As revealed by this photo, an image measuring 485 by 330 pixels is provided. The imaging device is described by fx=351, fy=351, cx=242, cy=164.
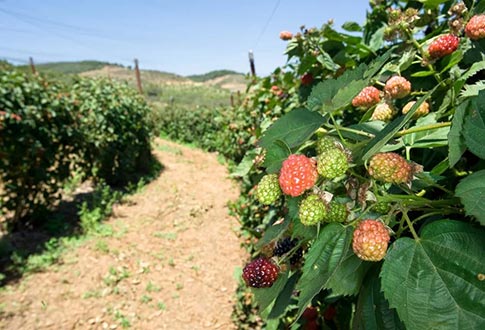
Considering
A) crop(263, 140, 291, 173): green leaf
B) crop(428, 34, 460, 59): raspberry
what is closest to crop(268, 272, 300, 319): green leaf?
crop(263, 140, 291, 173): green leaf

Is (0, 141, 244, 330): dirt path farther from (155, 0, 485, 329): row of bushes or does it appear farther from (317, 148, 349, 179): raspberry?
(317, 148, 349, 179): raspberry

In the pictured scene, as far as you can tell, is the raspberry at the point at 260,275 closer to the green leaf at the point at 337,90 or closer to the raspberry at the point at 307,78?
the green leaf at the point at 337,90

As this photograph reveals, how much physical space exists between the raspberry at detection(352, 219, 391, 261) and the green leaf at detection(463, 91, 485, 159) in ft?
0.60

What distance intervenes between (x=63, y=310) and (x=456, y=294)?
3358mm

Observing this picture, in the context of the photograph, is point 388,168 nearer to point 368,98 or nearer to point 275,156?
point 275,156

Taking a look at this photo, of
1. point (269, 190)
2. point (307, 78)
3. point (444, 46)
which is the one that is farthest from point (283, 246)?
point (307, 78)

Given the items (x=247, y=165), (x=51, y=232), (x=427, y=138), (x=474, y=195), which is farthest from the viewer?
(x=51, y=232)

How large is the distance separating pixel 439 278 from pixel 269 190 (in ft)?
0.99

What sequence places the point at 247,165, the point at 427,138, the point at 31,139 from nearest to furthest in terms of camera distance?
the point at 427,138, the point at 247,165, the point at 31,139

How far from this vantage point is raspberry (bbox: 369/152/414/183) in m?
0.54

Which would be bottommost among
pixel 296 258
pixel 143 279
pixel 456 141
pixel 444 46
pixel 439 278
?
pixel 143 279

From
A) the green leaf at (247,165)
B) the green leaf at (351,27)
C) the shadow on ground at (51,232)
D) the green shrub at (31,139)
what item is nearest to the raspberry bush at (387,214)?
the green leaf at (247,165)

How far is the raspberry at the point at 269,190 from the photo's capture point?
0.61m

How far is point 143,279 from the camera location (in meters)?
3.63
